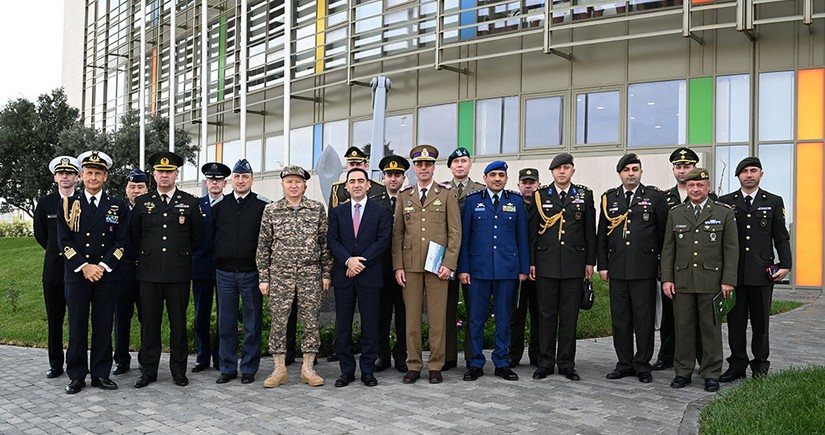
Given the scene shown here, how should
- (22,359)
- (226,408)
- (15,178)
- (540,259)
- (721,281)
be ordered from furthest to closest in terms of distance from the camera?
(15,178), (22,359), (540,259), (721,281), (226,408)

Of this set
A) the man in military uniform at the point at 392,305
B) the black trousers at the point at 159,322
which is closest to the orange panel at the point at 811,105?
the man in military uniform at the point at 392,305

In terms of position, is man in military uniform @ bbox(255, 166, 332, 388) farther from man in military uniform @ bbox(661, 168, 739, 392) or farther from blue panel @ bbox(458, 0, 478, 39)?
blue panel @ bbox(458, 0, 478, 39)

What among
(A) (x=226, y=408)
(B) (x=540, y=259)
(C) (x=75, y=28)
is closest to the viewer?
(A) (x=226, y=408)

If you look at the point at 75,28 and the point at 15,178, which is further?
the point at 75,28

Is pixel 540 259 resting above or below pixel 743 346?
above

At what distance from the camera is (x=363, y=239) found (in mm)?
6824

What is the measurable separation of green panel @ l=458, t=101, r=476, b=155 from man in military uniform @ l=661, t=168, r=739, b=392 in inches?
475

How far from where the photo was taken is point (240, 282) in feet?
22.8

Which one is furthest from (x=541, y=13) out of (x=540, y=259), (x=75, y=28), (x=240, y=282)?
(x=75, y=28)

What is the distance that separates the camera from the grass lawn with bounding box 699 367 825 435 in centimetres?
492

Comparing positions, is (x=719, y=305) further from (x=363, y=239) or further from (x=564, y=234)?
(x=363, y=239)

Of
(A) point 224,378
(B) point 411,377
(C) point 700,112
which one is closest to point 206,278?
(A) point 224,378

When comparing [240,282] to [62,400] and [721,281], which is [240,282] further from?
[721,281]

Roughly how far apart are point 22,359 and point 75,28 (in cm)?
3603
